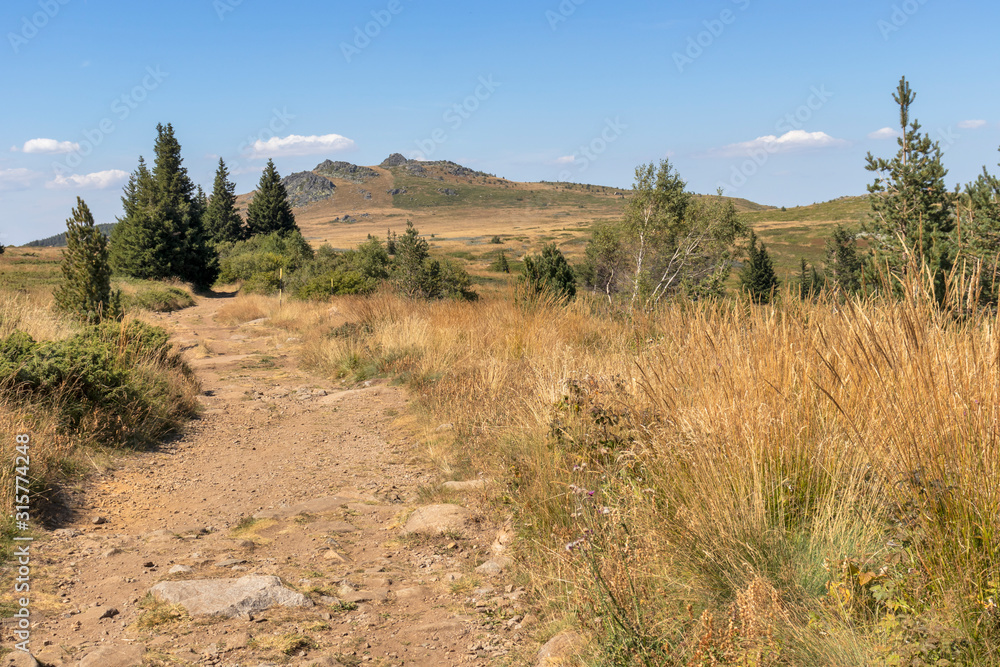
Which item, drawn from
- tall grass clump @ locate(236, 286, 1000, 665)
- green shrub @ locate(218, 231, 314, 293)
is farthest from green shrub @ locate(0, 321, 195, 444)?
green shrub @ locate(218, 231, 314, 293)

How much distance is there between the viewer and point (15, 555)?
350cm

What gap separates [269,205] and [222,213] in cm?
293

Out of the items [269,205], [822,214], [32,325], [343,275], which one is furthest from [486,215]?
[32,325]

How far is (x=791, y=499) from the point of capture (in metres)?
2.48

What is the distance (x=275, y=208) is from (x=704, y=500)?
44283mm

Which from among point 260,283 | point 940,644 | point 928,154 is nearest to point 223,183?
point 260,283

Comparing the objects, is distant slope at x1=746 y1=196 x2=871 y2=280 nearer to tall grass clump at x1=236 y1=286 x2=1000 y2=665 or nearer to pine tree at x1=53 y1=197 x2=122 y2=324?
pine tree at x1=53 y1=197 x2=122 y2=324

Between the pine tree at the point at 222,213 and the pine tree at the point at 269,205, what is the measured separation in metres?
1.14

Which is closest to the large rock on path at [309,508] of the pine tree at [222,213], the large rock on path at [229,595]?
the large rock on path at [229,595]

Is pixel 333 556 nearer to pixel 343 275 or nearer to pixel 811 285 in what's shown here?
pixel 811 285

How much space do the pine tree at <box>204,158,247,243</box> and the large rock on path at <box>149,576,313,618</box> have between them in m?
41.7

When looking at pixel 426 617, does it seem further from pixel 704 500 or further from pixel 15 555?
pixel 15 555

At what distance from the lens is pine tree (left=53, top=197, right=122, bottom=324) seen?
11.0 m

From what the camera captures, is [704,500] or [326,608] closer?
[704,500]
